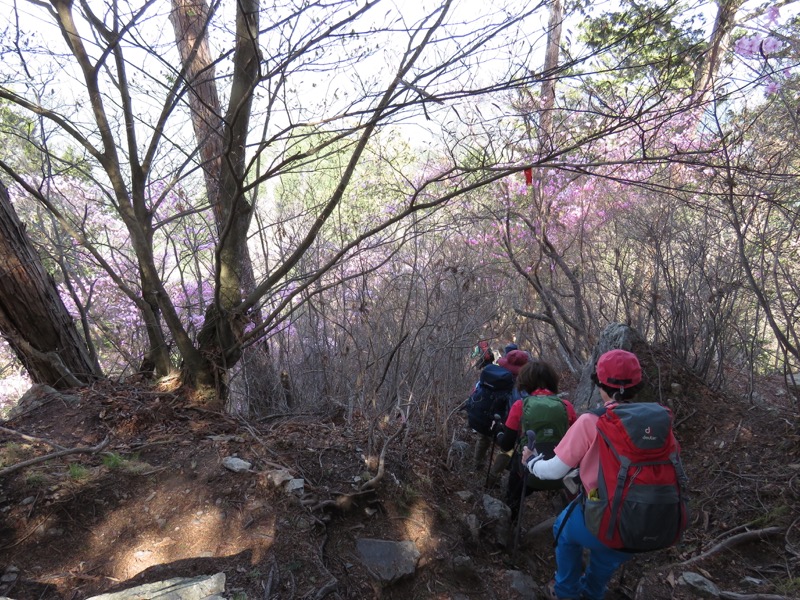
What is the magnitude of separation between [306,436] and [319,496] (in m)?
0.82

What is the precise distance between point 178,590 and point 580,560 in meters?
2.12

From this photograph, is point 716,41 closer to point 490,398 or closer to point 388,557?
point 490,398

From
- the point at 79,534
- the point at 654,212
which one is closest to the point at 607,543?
the point at 79,534

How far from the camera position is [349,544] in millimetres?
2891

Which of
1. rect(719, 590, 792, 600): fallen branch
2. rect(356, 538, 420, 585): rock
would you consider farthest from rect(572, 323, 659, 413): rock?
rect(356, 538, 420, 585): rock

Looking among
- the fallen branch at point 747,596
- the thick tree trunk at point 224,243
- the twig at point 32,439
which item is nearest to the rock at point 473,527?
the fallen branch at point 747,596

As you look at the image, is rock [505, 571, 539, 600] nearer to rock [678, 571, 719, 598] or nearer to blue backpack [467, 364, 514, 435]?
rock [678, 571, 719, 598]

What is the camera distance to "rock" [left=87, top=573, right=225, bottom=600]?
81.4 inches

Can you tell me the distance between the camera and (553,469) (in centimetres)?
249

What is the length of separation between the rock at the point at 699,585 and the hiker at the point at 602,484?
0.82 m

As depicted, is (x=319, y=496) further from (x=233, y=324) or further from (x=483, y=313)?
(x=483, y=313)

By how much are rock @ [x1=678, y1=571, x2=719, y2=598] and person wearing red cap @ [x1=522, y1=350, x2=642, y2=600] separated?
82 cm

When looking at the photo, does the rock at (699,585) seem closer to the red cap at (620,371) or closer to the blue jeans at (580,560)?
the blue jeans at (580,560)

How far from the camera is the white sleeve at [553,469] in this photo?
8.07 ft
